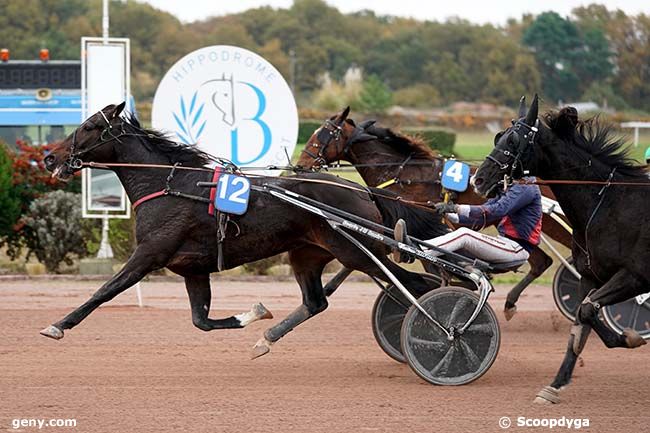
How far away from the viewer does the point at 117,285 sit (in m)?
7.07

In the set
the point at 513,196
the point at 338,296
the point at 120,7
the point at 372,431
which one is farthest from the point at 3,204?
the point at 120,7

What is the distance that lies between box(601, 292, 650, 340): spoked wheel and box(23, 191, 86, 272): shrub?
24.1ft

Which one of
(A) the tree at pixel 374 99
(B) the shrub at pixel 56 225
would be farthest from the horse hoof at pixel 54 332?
(A) the tree at pixel 374 99

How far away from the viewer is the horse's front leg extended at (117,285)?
22.7ft

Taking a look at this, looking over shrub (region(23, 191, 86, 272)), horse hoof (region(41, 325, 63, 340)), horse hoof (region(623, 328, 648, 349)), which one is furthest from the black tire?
shrub (region(23, 191, 86, 272))

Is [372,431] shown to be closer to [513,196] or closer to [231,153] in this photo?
[513,196]

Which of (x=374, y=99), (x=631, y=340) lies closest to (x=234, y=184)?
(x=631, y=340)

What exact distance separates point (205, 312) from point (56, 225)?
267 inches

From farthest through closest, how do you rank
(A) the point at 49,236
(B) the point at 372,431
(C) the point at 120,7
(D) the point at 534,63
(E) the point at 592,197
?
1. (C) the point at 120,7
2. (D) the point at 534,63
3. (A) the point at 49,236
4. (E) the point at 592,197
5. (B) the point at 372,431

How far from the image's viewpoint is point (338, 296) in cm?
1245

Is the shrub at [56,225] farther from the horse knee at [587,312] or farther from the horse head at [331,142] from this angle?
the horse knee at [587,312]

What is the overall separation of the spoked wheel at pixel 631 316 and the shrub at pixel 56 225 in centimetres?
734

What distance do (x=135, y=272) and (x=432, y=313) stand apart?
1.92 meters

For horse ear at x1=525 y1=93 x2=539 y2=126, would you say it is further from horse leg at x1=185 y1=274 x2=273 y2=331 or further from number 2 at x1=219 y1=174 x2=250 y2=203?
horse leg at x1=185 y1=274 x2=273 y2=331
